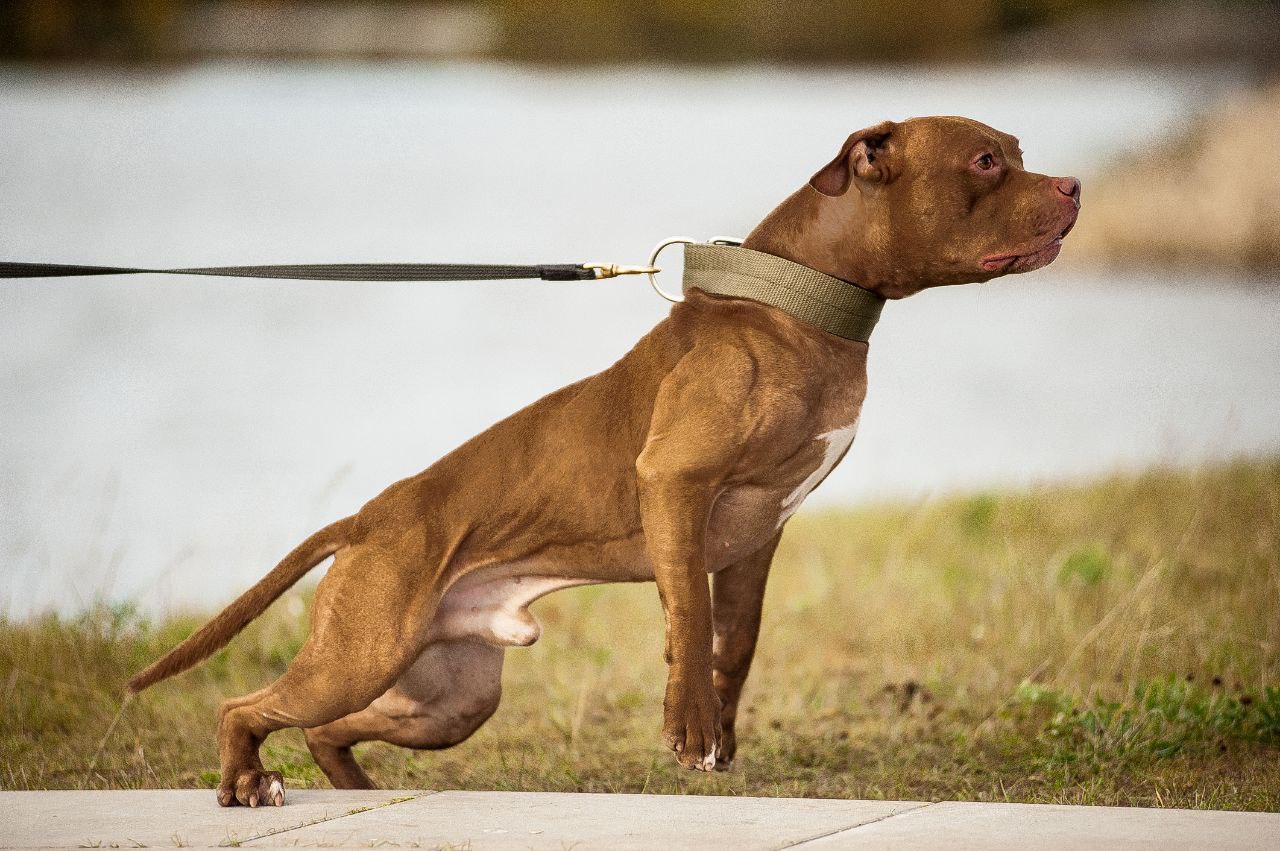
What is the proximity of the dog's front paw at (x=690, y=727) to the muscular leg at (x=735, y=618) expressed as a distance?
2.01ft

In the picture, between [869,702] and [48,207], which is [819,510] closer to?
[869,702]

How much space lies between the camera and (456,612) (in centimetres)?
396

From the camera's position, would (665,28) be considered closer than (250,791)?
No

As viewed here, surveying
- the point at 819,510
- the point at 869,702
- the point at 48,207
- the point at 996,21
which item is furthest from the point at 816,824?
the point at 996,21

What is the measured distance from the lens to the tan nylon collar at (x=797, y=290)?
3660 millimetres

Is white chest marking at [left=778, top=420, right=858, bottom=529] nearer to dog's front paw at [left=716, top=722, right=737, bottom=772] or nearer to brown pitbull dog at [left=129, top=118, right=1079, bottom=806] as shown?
brown pitbull dog at [left=129, top=118, right=1079, bottom=806]

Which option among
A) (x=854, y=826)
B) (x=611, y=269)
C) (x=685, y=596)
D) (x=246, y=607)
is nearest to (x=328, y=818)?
(x=246, y=607)

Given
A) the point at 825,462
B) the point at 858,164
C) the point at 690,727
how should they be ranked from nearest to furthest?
1. the point at 690,727
2. the point at 858,164
3. the point at 825,462

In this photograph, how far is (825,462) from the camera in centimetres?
372

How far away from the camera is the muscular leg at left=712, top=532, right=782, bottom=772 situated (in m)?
4.14

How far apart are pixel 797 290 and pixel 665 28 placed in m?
16.6

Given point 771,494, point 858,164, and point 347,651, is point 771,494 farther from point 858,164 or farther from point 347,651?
point 347,651

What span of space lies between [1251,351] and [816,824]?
9736mm

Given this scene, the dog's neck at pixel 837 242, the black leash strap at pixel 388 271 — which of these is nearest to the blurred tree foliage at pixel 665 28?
the black leash strap at pixel 388 271
